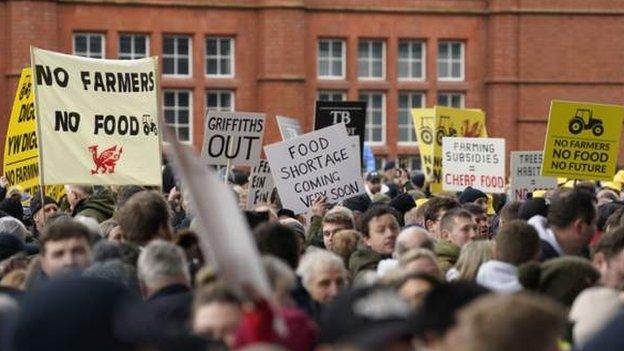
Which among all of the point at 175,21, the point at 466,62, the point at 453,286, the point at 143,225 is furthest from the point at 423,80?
the point at 453,286

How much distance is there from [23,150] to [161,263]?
35.0 ft

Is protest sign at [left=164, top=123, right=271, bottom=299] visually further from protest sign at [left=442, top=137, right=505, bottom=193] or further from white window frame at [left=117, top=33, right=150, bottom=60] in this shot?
white window frame at [left=117, top=33, right=150, bottom=60]

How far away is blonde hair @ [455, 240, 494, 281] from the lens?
11852 millimetres

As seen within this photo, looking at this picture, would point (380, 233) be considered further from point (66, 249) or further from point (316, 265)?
point (66, 249)

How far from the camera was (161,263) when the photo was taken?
9.80 metres

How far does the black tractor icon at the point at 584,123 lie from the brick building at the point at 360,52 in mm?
26892

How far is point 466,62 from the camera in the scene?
52000 mm

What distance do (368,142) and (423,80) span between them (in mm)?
2282

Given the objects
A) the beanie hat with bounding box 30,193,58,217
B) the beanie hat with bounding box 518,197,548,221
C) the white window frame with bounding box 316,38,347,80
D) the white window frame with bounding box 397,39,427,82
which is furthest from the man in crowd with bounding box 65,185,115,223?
the white window frame with bounding box 397,39,427,82

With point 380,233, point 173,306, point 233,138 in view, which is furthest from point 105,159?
point 173,306

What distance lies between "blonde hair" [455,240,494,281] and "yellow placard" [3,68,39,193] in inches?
334

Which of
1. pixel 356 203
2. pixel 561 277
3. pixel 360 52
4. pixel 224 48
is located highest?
pixel 224 48

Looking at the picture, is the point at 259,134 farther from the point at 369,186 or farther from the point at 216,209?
the point at 216,209

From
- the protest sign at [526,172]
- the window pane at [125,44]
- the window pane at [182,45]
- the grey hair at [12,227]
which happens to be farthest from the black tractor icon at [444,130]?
the window pane at [182,45]
